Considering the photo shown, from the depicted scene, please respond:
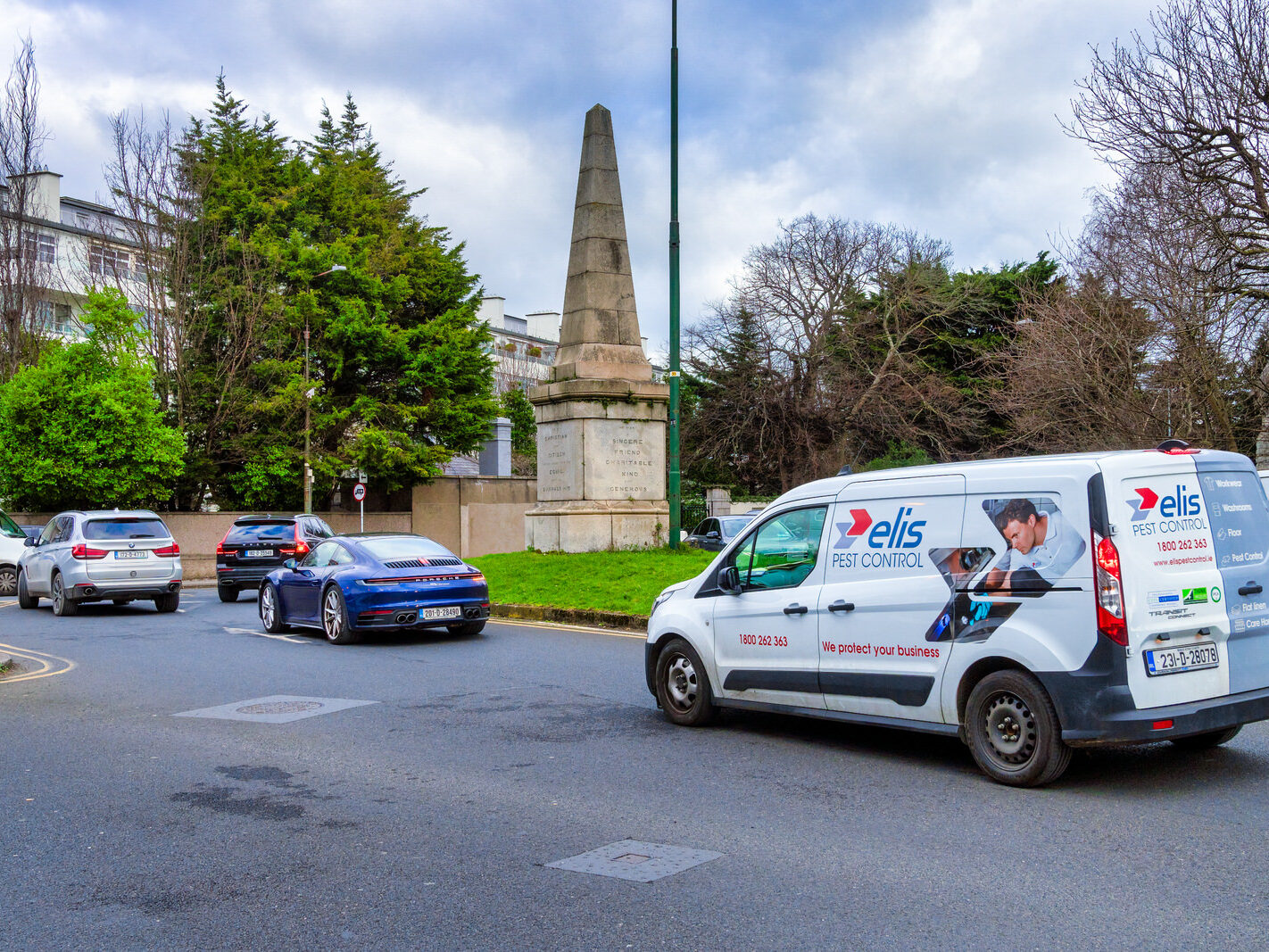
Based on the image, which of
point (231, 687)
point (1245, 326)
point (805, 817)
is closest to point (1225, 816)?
point (805, 817)

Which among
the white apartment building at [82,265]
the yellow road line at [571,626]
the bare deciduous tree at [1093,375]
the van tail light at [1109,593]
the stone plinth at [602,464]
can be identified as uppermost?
the white apartment building at [82,265]

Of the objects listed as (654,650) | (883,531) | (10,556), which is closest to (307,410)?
(10,556)

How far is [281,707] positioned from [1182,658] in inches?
270

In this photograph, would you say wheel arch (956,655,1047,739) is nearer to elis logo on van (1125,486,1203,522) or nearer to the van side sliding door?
the van side sliding door

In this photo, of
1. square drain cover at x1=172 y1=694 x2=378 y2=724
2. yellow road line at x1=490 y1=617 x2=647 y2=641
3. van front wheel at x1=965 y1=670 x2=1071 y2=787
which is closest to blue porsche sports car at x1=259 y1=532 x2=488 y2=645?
yellow road line at x1=490 y1=617 x2=647 y2=641

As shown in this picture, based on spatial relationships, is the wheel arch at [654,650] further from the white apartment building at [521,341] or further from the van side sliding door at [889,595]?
the white apartment building at [521,341]

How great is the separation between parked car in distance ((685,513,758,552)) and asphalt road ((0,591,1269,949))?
50.1ft

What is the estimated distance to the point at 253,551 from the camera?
23.1 metres

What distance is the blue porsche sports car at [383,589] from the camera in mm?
14172

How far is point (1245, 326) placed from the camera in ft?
68.4

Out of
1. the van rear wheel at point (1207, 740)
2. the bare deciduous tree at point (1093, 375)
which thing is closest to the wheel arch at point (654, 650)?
the van rear wheel at point (1207, 740)

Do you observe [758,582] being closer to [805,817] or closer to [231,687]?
[805,817]

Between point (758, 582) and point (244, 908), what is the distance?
174 inches

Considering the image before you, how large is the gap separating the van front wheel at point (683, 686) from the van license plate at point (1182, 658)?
3230 millimetres
